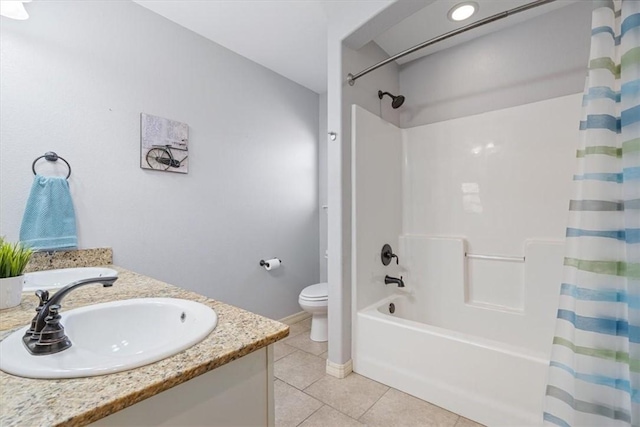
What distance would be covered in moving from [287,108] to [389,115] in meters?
1.01

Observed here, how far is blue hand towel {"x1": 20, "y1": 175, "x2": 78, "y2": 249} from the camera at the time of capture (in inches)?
55.4

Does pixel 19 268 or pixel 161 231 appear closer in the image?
pixel 19 268

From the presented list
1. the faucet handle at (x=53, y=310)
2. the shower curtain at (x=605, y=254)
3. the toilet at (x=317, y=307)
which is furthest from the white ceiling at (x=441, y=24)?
the faucet handle at (x=53, y=310)

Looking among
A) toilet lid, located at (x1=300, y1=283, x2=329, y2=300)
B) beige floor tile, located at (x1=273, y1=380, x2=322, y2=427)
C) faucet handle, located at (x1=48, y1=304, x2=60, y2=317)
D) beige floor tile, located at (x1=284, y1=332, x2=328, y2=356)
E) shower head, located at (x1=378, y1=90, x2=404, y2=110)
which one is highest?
shower head, located at (x1=378, y1=90, x2=404, y2=110)

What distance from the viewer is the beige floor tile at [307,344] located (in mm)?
2254

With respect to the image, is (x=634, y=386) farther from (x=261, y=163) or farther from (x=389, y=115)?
(x=261, y=163)

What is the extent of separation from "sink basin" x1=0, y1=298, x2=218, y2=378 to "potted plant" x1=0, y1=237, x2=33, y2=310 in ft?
0.88

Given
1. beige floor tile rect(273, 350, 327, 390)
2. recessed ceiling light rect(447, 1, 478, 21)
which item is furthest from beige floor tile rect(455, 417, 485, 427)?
recessed ceiling light rect(447, 1, 478, 21)

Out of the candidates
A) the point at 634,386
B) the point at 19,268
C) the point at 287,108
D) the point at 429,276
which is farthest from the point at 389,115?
the point at 19,268

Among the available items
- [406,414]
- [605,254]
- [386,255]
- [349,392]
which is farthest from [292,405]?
[605,254]

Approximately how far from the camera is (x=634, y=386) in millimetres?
729

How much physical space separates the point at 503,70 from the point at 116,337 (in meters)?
2.75

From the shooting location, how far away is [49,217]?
57.0 inches

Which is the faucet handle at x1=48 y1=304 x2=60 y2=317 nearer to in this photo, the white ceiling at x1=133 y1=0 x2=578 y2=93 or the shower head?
the white ceiling at x1=133 y1=0 x2=578 y2=93
